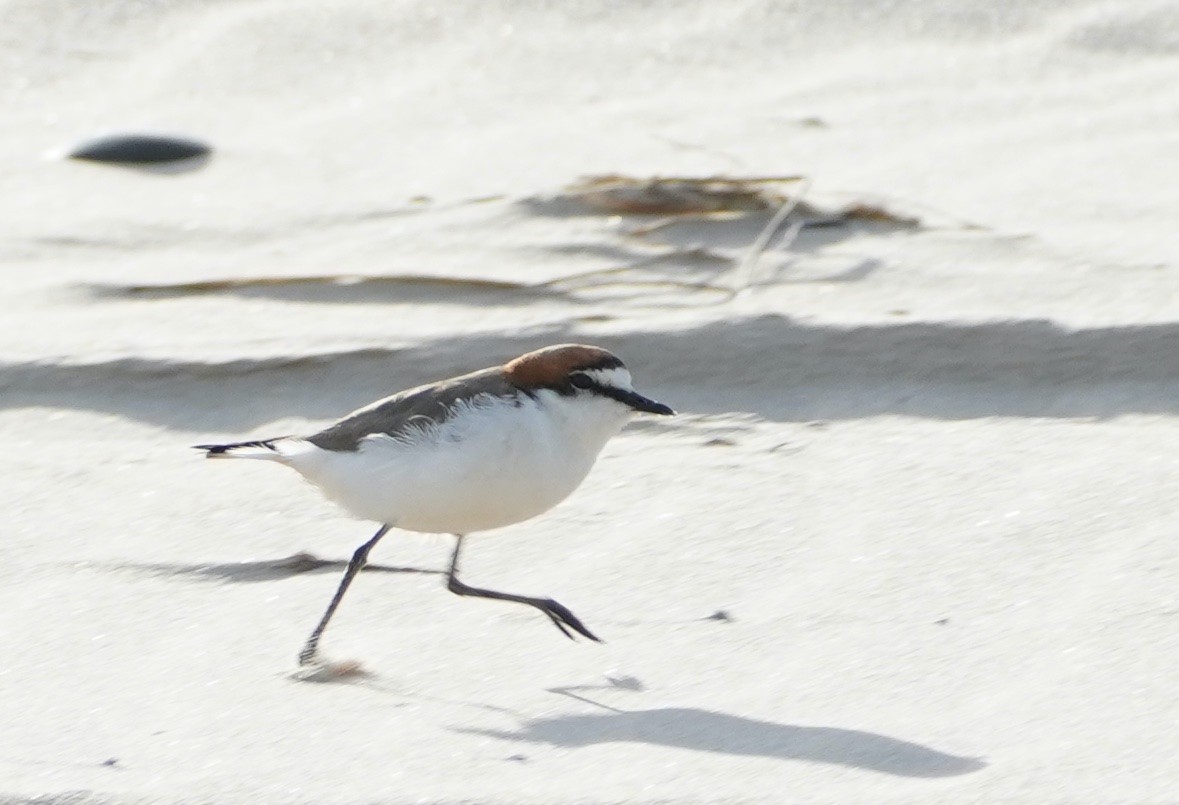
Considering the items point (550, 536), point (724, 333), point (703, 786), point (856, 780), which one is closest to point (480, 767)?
point (703, 786)

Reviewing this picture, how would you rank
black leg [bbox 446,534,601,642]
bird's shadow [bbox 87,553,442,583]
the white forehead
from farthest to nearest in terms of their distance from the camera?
bird's shadow [bbox 87,553,442,583] < the white forehead < black leg [bbox 446,534,601,642]

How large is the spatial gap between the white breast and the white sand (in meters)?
0.29

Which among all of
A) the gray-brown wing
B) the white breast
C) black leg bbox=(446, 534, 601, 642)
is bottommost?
black leg bbox=(446, 534, 601, 642)

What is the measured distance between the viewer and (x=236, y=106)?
762cm

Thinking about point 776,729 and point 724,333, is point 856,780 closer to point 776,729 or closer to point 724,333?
point 776,729

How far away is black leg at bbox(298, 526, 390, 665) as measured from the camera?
3.84 meters

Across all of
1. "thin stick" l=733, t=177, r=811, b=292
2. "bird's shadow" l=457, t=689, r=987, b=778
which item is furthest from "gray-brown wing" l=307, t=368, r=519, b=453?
"thin stick" l=733, t=177, r=811, b=292

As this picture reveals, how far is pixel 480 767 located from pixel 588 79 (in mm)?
4751

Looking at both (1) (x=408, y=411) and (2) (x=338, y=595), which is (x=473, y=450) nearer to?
(1) (x=408, y=411)

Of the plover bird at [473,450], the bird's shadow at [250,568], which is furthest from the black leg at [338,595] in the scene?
the bird's shadow at [250,568]

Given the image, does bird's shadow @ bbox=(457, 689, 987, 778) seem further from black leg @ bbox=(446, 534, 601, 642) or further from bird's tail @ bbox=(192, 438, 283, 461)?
bird's tail @ bbox=(192, 438, 283, 461)

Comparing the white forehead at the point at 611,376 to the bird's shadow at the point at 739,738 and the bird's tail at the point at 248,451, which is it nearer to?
the bird's tail at the point at 248,451

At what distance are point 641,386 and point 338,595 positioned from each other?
5.38ft

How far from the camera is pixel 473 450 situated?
389cm
